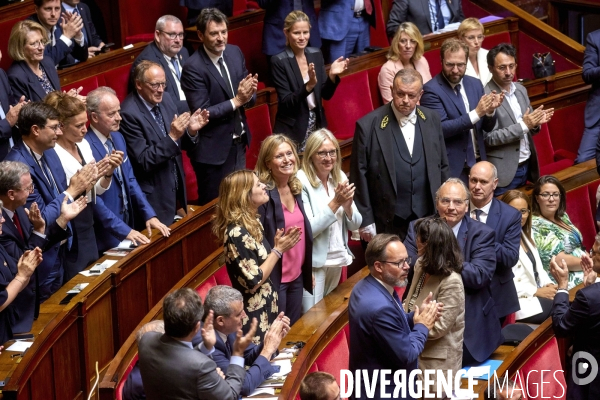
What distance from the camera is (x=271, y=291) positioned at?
2904mm

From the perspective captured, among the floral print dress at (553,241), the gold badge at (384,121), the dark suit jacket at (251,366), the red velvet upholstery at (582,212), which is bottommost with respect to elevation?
the red velvet upholstery at (582,212)

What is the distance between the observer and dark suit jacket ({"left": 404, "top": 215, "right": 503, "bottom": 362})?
2965 mm

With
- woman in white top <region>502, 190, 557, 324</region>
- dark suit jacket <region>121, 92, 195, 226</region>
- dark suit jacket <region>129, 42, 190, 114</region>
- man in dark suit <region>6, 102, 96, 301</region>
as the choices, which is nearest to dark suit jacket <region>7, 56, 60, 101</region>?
dark suit jacket <region>121, 92, 195, 226</region>

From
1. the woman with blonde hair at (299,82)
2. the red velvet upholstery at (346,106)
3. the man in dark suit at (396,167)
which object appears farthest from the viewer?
the red velvet upholstery at (346,106)

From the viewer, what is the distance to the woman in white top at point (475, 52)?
4516 millimetres

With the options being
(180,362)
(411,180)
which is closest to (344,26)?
(411,180)

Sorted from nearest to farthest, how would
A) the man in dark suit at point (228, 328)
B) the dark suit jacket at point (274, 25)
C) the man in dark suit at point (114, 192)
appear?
the man in dark suit at point (228, 328)
the man in dark suit at point (114, 192)
the dark suit jacket at point (274, 25)

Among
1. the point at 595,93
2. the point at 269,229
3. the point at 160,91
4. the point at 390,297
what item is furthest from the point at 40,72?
the point at 595,93

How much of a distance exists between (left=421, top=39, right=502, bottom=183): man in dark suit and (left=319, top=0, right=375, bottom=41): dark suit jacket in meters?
0.93

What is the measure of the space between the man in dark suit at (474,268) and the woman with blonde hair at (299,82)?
120 centimetres

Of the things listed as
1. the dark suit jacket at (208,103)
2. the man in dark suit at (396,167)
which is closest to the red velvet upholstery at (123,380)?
the man in dark suit at (396,167)

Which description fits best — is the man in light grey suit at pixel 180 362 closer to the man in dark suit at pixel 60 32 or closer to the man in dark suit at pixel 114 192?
the man in dark suit at pixel 114 192

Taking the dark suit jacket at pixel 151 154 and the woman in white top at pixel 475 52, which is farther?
the woman in white top at pixel 475 52

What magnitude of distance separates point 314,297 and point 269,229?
1.03 ft
